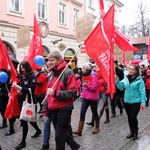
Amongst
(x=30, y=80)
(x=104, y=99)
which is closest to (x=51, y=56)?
(x=30, y=80)

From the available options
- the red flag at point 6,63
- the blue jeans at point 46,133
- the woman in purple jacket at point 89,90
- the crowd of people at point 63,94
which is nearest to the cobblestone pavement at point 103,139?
the crowd of people at point 63,94

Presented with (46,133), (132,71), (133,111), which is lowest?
(46,133)

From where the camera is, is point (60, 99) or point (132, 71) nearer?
point (60, 99)

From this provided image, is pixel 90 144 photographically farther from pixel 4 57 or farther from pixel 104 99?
pixel 4 57

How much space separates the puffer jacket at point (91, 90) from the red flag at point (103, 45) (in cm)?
85

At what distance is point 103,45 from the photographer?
4414 millimetres

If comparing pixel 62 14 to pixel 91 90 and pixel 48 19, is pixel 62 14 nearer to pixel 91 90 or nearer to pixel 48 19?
pixel 48 19

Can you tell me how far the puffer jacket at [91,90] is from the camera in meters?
5.15

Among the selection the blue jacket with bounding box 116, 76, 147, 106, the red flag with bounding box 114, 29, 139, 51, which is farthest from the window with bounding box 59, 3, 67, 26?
the blue jacket with bounding box 116, 76, 147, 106

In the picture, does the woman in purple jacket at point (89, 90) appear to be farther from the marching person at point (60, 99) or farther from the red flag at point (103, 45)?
the marching person at point (60, 99)

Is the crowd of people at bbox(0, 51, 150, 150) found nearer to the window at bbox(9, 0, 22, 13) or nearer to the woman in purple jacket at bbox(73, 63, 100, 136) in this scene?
the woman in purple jacket at bbox(73, 63, 100, 136)

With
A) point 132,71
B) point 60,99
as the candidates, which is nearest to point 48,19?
point 132,71

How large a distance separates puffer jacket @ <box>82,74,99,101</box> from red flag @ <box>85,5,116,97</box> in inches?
33.7

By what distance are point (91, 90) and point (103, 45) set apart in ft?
3.91
